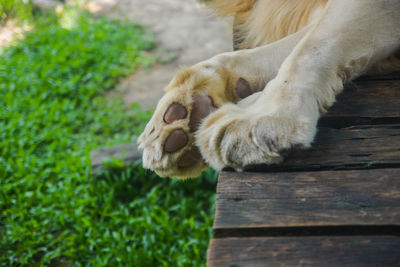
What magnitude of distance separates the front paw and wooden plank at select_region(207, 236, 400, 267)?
27 cm

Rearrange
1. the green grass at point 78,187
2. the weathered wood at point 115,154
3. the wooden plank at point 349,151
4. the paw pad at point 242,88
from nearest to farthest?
the wooden plank at point 349,151, the paw pad at point 242,88, the green grass at point 78,187, the weathered wood at point 115,154

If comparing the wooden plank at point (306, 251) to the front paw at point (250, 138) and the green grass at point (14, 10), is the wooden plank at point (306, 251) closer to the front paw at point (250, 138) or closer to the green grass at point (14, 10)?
the front paw at point (250, 138)

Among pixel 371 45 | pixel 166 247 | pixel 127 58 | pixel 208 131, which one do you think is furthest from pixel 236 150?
pixel 127 58

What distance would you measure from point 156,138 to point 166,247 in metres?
1.44

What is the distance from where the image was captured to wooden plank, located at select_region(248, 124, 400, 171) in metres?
1.12

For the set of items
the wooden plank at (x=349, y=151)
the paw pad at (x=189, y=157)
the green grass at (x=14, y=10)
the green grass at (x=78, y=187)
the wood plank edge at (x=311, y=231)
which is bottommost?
the green grass at (x=78, y=187)

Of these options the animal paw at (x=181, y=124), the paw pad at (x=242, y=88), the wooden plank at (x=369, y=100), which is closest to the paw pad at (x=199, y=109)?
the animal paw at (x=181, y=124)

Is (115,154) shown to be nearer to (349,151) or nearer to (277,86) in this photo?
(277,86)

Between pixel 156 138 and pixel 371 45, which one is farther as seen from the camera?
pixel 371 45

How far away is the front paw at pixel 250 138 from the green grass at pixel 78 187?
2.33 feet

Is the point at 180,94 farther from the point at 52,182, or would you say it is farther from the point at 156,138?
the point at 52,182

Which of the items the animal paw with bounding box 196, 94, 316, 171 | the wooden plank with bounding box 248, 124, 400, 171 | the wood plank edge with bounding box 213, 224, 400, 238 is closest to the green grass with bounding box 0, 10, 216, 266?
the animal paw with bounding box 196, 94, 316, 171

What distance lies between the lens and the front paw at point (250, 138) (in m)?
1.13

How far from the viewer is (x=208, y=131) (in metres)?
1.21
